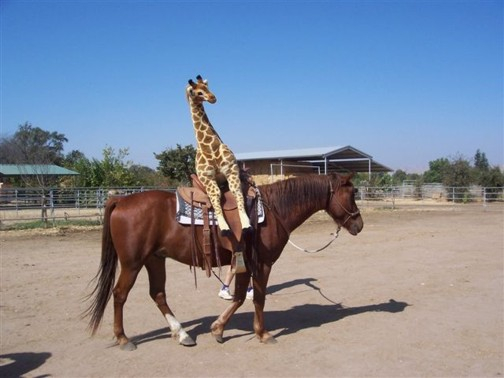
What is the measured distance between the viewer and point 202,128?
480 cm

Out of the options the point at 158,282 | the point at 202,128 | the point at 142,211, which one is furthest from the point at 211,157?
the point at 158,282

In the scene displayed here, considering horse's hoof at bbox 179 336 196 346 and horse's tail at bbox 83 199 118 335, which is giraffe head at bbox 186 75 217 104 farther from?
horse's hoof at bbox 179 336 196 346

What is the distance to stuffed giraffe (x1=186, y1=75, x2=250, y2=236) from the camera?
463 cm

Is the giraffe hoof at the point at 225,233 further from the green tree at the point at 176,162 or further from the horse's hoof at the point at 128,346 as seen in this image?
the green tree at the point at 176,162

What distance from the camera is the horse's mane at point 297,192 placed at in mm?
5172

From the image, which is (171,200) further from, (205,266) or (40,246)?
(40,246)

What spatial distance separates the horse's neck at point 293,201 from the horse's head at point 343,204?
0.10 meters

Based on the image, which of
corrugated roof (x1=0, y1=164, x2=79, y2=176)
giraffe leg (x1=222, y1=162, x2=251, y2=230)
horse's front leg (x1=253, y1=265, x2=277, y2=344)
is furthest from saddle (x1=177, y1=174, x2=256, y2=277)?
corrugated roof (x1=0, y1=164, x2=79, y2=176)

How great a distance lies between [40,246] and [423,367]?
11171mm

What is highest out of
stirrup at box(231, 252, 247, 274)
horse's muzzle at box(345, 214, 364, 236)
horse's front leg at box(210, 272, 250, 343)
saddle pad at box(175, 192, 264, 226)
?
saddle pad at box(175, 192, 264, 226)

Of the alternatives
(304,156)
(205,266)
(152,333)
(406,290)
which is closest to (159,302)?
(152,333)

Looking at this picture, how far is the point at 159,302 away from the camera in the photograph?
5.07 m

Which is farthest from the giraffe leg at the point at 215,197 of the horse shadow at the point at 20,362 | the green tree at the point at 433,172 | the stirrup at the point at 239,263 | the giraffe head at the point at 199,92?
the green tree at the point at 433,172

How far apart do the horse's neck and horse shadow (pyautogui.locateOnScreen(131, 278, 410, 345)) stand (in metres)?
1.25
